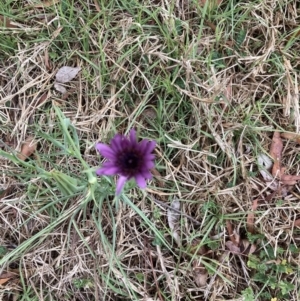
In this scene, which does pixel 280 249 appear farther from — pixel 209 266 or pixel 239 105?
pixel 239 105

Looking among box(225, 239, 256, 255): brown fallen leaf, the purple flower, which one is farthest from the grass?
the purple flower

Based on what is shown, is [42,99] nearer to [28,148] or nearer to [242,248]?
[28,148]

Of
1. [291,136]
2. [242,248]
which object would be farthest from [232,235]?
[291,136]

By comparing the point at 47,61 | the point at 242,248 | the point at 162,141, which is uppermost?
the point at 47,61

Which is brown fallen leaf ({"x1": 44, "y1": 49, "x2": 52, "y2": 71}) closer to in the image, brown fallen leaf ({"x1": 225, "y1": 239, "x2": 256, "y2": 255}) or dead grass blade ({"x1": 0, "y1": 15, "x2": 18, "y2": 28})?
dead grass blade ({"x1": 0, "y1": 15, "x2": 18, "y2": 28})

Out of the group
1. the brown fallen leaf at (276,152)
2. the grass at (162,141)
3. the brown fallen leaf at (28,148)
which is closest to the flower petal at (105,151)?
the grass at (162,141)

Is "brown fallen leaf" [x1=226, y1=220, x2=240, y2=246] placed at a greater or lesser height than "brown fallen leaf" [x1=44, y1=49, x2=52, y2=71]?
lesser
